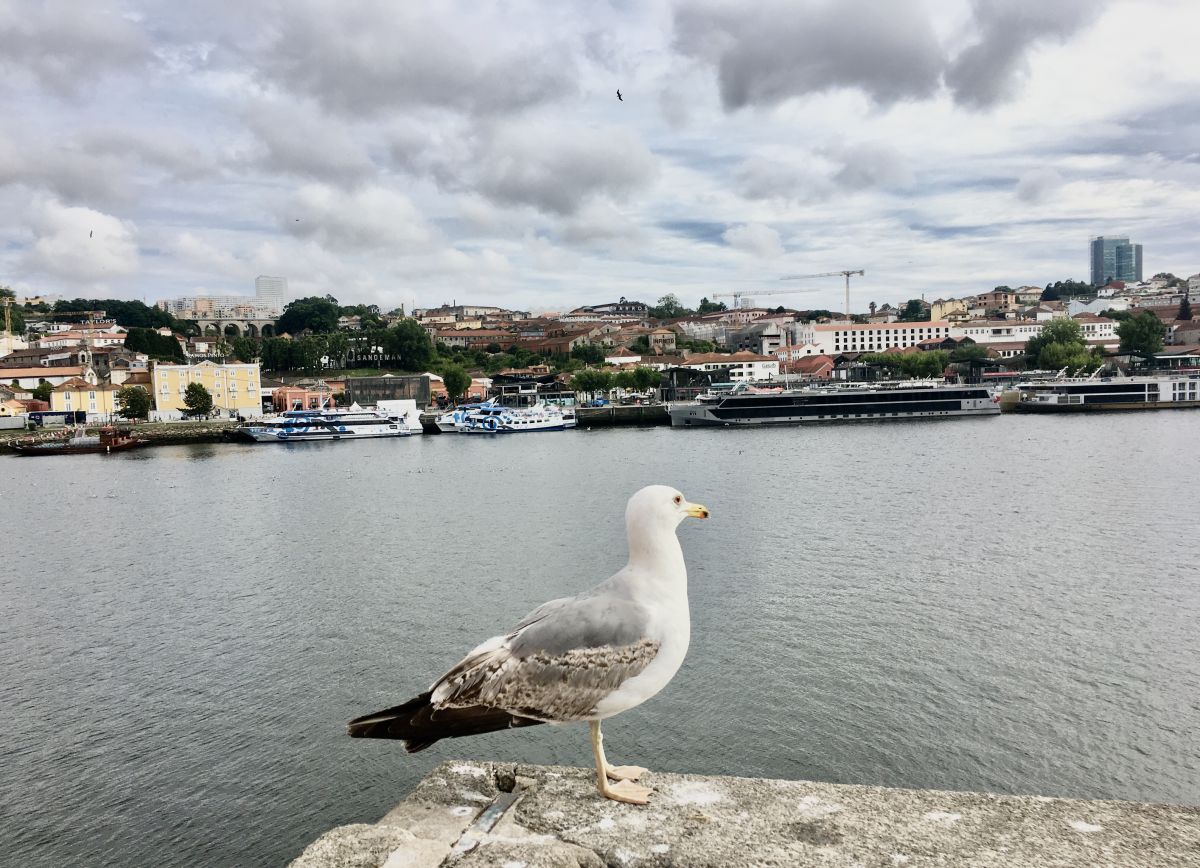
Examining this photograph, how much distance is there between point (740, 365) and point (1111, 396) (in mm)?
31226

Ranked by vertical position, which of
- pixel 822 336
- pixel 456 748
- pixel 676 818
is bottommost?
pixel 456 748

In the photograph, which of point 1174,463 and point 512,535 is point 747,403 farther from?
point 512,535

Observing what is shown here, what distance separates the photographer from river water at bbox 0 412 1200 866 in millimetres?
7461

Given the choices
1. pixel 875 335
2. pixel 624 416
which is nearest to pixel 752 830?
pixel 624 416

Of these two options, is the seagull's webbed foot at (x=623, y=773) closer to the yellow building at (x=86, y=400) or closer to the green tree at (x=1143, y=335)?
the yellow building at (x=86, y=400)

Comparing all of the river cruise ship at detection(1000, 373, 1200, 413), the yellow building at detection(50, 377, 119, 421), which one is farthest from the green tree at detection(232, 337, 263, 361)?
the river cruise ship at detection(1000, 373, 1200, 413)

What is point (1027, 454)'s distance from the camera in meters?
33.8

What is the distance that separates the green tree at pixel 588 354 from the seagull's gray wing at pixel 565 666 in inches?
3414

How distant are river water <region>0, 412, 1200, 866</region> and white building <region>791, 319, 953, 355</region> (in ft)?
263

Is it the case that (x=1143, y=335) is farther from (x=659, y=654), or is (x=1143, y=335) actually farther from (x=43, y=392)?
(x=43, y=392)

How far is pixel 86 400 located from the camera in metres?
60.3

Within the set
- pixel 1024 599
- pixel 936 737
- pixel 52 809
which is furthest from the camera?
pixel 1024 599

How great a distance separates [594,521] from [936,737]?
40.9 feet

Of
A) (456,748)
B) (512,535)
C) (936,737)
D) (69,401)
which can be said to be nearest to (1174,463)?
(512,535)
